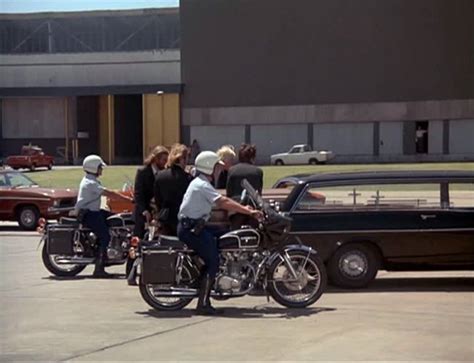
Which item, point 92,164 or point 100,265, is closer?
point 92,164

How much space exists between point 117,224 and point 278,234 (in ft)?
13.3

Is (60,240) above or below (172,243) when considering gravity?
below

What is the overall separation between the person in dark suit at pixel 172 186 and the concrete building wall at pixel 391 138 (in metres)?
59.3

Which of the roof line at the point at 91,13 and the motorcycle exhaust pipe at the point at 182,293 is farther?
the roof line at the point at 91,13

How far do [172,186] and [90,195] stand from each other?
2529 mm

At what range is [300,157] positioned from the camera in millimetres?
65375

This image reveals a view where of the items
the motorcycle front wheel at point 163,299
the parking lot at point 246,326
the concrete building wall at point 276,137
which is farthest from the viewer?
the concrete building wall at point 276,137

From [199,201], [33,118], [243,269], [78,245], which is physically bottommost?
[78,245]

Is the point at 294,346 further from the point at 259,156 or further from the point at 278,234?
the point at 259,156

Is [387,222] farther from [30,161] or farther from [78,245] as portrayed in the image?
[30,161]

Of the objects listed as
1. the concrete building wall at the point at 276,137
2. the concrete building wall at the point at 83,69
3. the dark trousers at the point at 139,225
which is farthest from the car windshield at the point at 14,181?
the concrete building wall at the point at 83,69

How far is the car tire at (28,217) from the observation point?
75.7ft

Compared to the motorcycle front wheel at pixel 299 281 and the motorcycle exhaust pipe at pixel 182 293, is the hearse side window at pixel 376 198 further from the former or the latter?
the motorcycle exhaust pipe at pixel 182 293

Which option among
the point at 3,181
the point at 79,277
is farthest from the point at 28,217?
the point at 79,277
